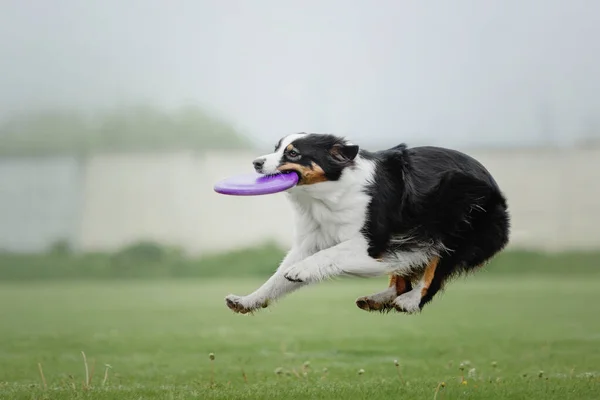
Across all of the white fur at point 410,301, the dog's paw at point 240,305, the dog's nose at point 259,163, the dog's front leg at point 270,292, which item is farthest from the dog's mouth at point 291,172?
the white fur at point 410,301

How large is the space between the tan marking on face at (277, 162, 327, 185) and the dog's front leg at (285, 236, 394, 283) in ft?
1.43

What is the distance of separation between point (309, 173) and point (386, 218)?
1.92 ft

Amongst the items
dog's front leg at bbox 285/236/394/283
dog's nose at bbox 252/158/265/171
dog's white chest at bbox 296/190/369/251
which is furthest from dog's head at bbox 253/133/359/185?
dog's front leg at bbox 285/236/394/283

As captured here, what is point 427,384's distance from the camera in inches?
291

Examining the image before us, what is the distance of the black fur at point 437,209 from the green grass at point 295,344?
0.48 m

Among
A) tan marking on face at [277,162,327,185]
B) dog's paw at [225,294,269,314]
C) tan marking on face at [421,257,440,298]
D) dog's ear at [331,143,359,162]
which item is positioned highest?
dog's ear at [331,143,359,162]

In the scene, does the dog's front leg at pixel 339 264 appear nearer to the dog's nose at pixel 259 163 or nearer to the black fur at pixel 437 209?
the black fur at pixel 437 209

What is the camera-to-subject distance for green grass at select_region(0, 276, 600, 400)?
23.6ft

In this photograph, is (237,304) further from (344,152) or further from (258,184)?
(344,152)

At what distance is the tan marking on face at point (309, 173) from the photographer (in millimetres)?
5312

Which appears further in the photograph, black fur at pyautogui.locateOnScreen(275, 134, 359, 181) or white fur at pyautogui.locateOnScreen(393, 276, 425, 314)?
white fur at pyautogui.locateOnScreen(393, 276, 425, 314)

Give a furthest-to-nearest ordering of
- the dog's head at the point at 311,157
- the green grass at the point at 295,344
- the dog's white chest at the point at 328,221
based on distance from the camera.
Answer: the green grass at the point at 295,344
the dog's white chest at the point at 328,221
the dog's head at the point at 311,157

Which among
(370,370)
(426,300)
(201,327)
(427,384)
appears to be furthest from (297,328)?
(426,300)

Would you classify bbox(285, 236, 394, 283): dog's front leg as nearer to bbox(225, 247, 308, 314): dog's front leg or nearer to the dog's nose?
bbox(225, 247, 308, 314): dog's front leg
